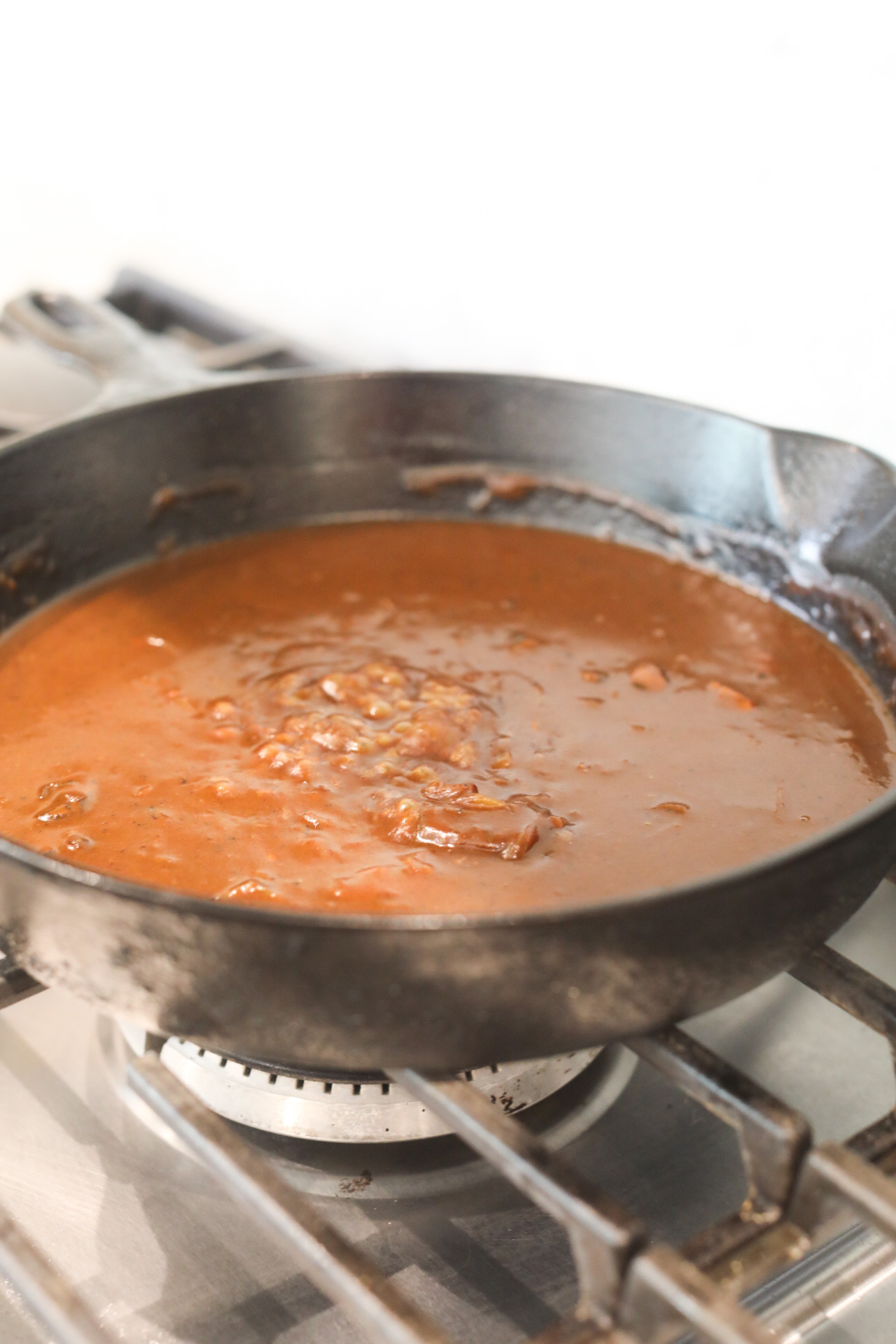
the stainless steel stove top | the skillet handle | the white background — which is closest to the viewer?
the stainless steel stove top

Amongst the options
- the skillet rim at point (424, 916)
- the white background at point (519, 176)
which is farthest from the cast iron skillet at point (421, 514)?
the white background at point (519, 176)

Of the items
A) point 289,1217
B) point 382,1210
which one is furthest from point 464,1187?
point 289,1217

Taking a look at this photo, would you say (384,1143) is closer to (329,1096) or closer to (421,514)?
(329,1096)

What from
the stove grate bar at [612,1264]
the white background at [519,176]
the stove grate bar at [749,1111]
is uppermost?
the white background at [519,176]

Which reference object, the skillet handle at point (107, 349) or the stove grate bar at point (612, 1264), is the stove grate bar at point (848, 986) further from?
the skillet handle at point (107, 349)

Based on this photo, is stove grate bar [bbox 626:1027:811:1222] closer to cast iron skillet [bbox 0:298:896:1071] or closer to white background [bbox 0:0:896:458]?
cast iron skillet [bbox 0:298:896:1071]

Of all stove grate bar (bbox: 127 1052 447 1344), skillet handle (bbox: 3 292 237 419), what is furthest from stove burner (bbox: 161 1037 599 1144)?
skillet handle (bbox: 3 292 237 419)
